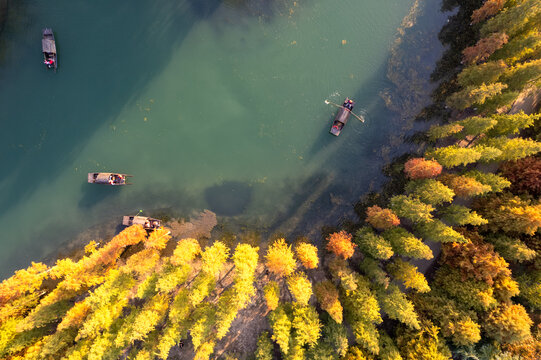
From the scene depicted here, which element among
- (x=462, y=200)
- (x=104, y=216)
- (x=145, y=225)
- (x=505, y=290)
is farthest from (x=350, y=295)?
(x=104, y=216)

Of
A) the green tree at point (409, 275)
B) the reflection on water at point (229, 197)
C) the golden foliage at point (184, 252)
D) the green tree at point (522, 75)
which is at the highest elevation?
the green tree at point (522, 75)

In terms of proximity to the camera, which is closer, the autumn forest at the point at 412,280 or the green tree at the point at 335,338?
the autumn forest at the point at 412,280

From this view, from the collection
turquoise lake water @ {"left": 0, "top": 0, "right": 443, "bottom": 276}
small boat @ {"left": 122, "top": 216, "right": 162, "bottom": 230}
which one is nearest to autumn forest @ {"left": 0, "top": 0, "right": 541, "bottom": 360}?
small boat @ {"left": 122, "top": 216, "right": 162, "bottom": 230}

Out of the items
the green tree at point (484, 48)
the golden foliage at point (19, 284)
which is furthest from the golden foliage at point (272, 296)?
the green tree at point (484, 48)

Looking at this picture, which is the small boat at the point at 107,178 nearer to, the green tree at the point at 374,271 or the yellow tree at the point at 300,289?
the yellow tree at the point at 300,289

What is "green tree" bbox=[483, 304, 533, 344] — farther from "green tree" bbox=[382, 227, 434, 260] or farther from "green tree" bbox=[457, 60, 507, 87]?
"green tree" bbox=[457, 60, 507, 87]

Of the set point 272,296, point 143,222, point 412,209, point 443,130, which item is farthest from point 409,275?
point 143,222
